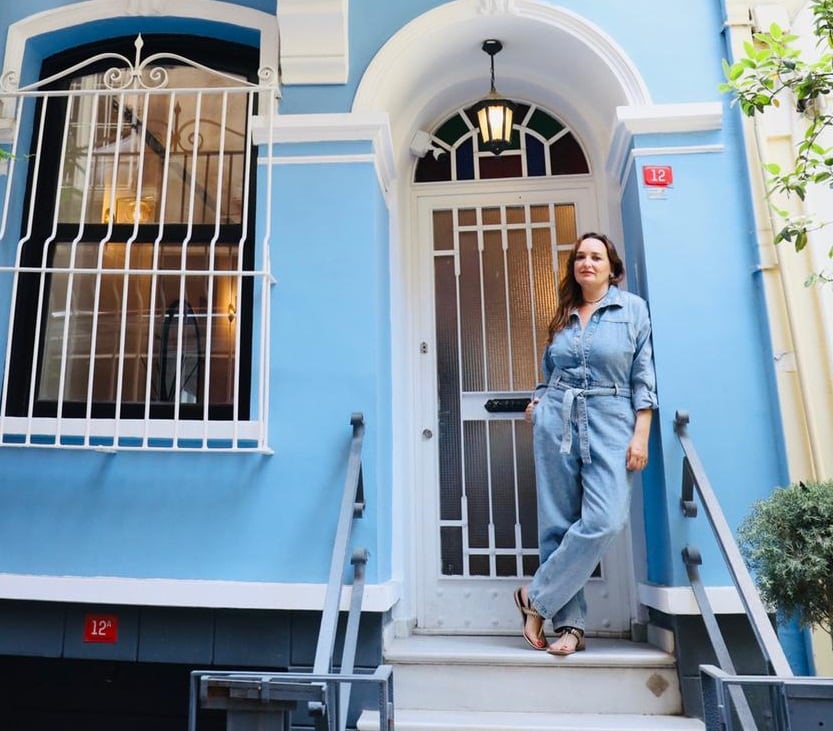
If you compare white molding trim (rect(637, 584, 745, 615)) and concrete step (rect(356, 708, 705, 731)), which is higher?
white molding trim (rect(637, 584, 745, 615))

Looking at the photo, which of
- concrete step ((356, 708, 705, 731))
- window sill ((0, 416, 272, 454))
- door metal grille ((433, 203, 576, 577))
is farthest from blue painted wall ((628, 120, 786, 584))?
window sill ((0, 416, 272, 454))

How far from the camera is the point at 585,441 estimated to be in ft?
9.04

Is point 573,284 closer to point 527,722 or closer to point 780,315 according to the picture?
point 780,315

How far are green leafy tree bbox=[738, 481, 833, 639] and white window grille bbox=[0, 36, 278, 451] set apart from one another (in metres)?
1.98

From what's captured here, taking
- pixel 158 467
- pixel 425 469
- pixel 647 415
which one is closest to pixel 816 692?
pixel 647 415

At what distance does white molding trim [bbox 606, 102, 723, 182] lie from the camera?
123 inches

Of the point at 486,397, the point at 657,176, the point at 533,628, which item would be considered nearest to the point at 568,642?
the point at 533,628

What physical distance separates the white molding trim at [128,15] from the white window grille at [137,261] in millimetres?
207

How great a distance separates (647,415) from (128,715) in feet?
9.58

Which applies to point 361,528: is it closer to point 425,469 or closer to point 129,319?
point 425,469

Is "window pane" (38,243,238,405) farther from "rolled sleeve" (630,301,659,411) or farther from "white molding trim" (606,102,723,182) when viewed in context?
"white molding trim" (606,102,723,182)

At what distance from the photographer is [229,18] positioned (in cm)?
342

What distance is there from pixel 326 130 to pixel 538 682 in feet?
8.46

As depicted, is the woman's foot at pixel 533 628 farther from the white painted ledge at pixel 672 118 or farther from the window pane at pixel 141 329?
the white painted ledge at pixel 672 118
